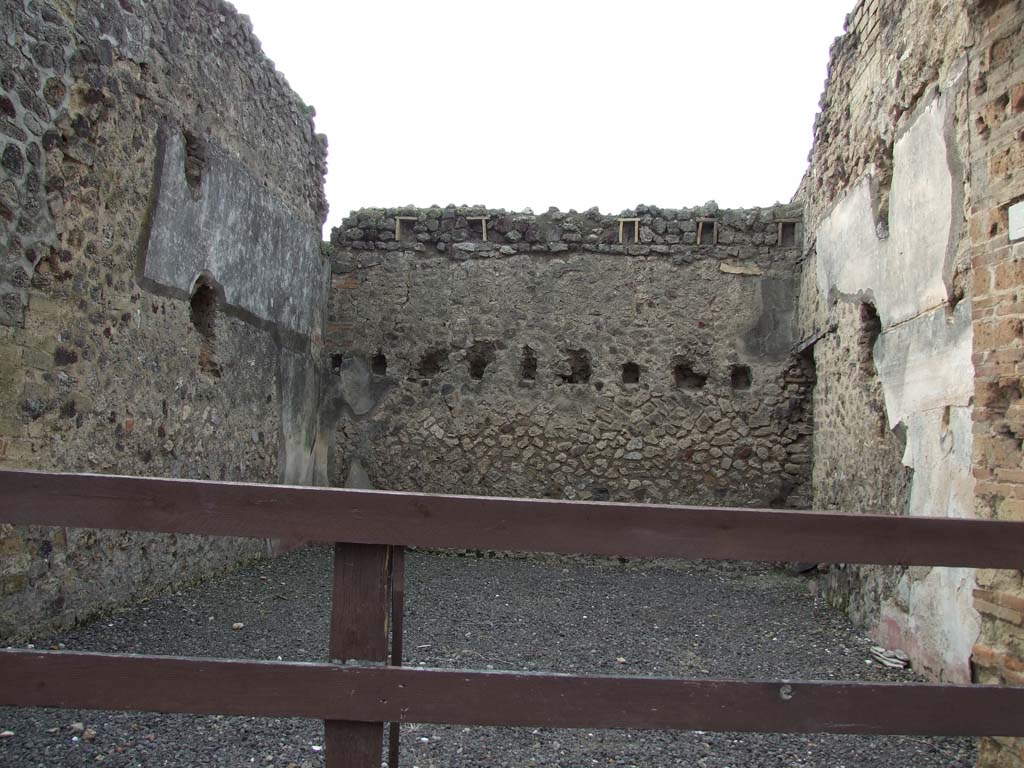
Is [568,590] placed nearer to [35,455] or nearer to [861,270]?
[861,270]

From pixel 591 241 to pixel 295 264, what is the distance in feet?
9.68

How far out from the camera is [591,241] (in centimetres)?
770

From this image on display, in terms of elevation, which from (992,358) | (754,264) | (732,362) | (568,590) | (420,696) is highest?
(754,264)

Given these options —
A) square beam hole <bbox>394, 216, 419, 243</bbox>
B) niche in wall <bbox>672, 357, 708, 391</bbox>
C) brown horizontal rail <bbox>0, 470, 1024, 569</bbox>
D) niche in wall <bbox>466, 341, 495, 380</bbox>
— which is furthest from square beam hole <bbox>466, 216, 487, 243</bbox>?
brown horizontal rail <bbox>0, 470, 1024, 569</bbox>

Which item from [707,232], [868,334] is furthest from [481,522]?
[707,232]

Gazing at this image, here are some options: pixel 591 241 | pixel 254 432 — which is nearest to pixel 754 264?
pixel 591 241

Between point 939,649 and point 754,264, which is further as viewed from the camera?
point 754,264

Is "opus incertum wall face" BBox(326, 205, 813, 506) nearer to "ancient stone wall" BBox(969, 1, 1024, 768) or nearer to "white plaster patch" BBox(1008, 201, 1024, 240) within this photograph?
"ancient stone wall" BBox(969, 1, 1024, 768)

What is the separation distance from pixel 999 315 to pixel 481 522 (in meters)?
2.13

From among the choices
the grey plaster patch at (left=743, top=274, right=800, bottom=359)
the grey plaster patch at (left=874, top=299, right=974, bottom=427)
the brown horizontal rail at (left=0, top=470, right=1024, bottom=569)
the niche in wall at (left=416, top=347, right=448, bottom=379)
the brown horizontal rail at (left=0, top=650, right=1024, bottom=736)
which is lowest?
the brown horizontal rail at (left=0, top=650, right=1024, bottom=736)

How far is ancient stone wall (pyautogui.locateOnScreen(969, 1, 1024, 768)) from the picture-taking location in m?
2.61

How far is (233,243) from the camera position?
589cm

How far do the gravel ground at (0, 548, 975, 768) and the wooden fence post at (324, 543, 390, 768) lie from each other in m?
1.09

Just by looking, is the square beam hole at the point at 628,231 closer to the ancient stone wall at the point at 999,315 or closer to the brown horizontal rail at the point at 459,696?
the ancient stone wall at the point at 999,315
